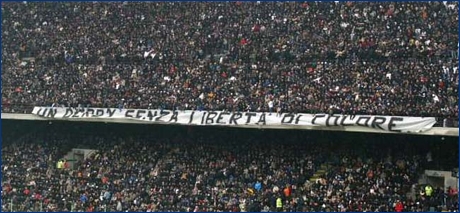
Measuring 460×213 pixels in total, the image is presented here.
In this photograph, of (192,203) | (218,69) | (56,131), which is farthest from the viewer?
(56,131)

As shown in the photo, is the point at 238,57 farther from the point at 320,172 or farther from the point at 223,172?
the point at 320,172

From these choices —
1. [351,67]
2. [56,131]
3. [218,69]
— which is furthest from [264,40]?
[56,131]

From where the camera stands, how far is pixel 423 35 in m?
27.5

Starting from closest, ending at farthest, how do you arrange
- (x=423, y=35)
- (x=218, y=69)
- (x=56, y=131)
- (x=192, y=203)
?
(x=192, y=203), (x=423, y=35), (x=218, y=69), (x=56, y=131)

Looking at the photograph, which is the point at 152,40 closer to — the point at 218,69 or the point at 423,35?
the point at 218,69

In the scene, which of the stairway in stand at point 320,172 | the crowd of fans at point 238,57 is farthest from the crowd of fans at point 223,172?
the crowd of fans at point 238,57

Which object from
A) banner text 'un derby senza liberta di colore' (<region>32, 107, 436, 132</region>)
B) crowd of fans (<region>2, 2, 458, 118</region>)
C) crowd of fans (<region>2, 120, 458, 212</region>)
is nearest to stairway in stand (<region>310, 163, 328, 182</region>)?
crowd of fans (<region>2, 120, 458, 212</region>)

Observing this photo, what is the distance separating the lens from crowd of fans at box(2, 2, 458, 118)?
25719 millimetres

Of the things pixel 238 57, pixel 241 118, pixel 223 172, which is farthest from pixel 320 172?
pixel 238 57

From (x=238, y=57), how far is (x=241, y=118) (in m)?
4.83

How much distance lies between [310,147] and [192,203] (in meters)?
5.03

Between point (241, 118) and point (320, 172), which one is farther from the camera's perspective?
point (241, 118)

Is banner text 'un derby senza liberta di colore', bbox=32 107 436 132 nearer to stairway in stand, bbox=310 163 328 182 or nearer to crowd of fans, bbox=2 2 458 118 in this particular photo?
crowd of fans, bbox=2 2 458 118

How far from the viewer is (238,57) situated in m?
30.7
